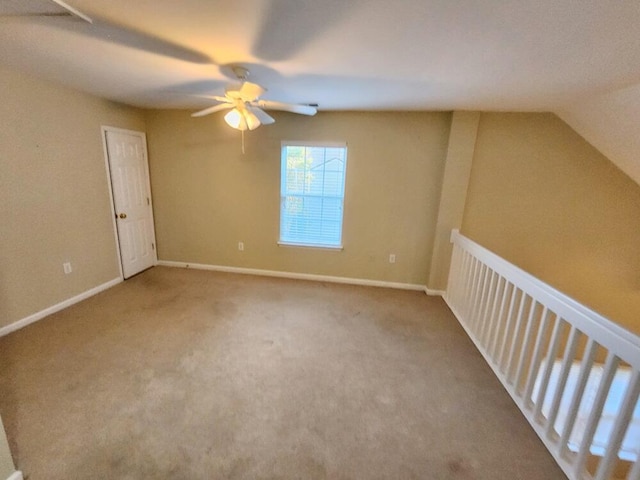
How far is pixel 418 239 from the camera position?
3.78m

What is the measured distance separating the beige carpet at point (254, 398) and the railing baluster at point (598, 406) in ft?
0.60

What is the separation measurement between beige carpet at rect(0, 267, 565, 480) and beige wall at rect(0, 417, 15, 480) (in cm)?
15

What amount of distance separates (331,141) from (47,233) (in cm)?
325

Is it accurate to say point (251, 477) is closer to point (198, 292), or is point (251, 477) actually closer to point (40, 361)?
point (40, 361)

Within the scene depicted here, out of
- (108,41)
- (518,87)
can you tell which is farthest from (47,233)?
(518,87)

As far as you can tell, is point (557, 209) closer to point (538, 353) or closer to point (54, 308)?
point (538, 353)

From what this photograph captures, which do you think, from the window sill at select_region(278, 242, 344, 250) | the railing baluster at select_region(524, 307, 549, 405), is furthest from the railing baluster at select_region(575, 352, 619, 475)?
the window sill at select_region(278, 242, 344, 250)

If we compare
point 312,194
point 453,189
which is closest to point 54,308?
point 312,194

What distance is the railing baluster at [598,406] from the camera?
1.33 metres

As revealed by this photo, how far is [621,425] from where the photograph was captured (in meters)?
1.26

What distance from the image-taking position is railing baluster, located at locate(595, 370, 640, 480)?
1219 mm

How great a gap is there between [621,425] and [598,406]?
0.39 ft

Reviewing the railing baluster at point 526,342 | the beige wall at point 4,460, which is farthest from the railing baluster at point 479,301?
the beige wall at point 4,460

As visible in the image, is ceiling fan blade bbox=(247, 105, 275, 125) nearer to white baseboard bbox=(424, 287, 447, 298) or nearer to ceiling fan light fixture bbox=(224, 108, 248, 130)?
ceiling fan light fixture bbox=(224, 108, 248, 130)
